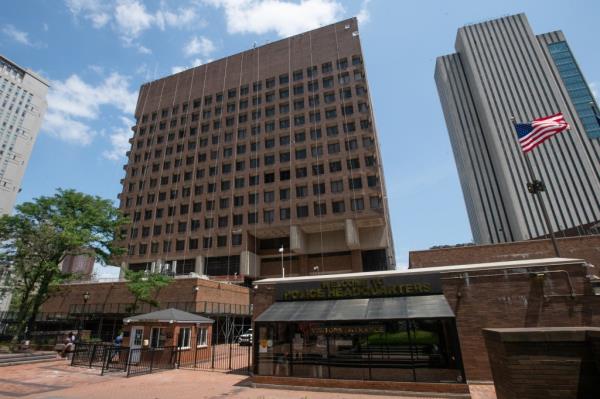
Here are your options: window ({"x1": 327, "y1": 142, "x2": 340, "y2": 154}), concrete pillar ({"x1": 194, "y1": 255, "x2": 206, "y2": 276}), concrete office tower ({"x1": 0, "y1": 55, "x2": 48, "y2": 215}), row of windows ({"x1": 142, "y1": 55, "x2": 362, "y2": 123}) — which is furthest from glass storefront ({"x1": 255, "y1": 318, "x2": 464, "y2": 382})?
concrete office tower ({"x1": 0, "y1": 55, "x2": 48, "y2": 215})

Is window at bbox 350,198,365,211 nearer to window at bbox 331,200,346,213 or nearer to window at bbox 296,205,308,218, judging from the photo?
window at bbox 331,200,346,213

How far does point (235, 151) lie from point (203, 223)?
47.3 ft

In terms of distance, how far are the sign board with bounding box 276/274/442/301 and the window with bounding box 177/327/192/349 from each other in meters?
8.60

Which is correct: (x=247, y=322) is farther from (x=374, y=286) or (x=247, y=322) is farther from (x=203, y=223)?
(x=374, y=286)

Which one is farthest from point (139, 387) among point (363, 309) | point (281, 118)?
point (281, 118)

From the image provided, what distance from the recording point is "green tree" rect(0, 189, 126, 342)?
2644 centimetres

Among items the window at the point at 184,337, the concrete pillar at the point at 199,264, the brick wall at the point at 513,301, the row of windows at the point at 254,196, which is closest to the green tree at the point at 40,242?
the window at the point at 184,337

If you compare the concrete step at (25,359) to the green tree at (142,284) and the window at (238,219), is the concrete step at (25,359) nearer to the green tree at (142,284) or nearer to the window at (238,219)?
the green tree at (142,284)

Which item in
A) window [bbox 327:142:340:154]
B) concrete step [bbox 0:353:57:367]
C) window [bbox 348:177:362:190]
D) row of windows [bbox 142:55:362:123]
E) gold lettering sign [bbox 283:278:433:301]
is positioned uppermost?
row of windows [bbox 142:55:362:123]

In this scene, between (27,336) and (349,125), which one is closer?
(27,336)

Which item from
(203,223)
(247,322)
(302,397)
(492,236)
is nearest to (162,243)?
(203,223)

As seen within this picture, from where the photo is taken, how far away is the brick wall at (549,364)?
4.81m

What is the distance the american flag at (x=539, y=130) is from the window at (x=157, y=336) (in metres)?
24.6

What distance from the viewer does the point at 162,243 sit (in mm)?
54656
